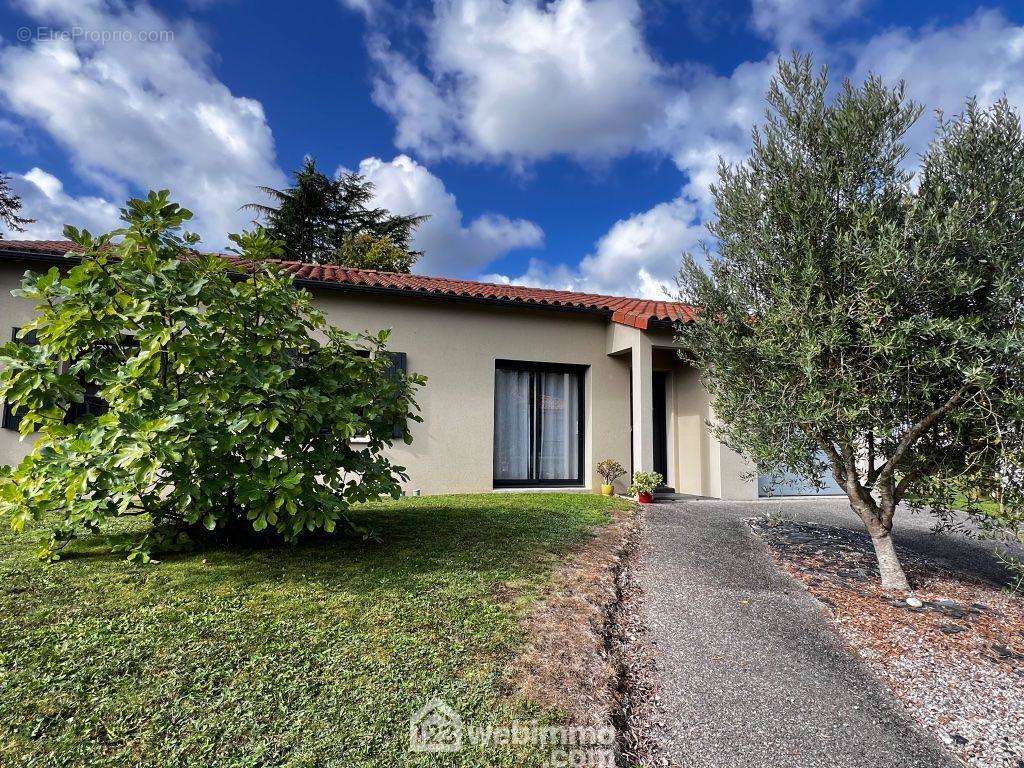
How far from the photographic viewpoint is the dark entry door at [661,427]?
10453 mm

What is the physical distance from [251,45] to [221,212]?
18004 millimetres

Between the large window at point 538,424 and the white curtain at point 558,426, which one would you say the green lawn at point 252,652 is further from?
the white curtain at point 558,426

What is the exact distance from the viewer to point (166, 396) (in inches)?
160

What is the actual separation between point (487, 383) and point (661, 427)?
4.10 m

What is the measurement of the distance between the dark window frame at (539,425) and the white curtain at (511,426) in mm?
98

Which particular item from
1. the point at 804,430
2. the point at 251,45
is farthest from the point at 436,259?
the point at 804,430

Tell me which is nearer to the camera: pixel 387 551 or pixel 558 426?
pixel 387 551

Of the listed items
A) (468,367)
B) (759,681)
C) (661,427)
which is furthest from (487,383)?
(759,681)

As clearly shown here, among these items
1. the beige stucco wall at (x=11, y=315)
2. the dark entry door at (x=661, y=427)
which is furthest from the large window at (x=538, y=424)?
the beige stucco wall at (x=11, y=315)

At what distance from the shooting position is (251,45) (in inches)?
364

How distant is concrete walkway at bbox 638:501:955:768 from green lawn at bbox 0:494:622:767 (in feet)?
3.34

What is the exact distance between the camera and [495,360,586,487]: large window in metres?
9.55

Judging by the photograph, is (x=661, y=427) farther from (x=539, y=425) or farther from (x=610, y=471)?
(x=539, y=425)

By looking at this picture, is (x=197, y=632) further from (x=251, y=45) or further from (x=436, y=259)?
(x=436, y=259)
